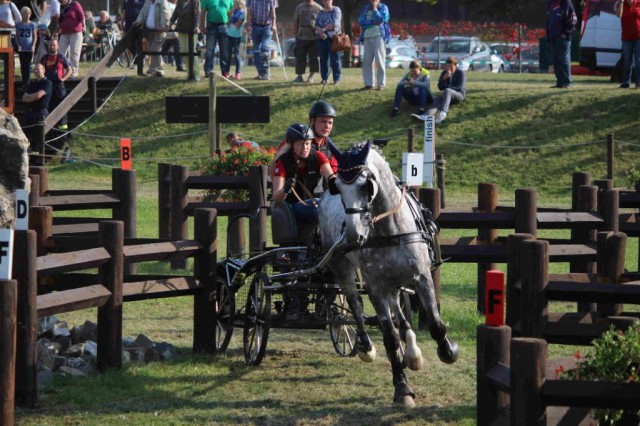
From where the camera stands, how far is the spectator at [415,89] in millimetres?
27656

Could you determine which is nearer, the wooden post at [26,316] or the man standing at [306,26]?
the wooden post at [26,316]

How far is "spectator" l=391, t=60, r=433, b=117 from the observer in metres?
27.7

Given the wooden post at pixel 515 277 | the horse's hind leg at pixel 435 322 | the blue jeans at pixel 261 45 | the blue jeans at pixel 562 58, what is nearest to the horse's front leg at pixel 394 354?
the horse's hind leg at pixel 435 322

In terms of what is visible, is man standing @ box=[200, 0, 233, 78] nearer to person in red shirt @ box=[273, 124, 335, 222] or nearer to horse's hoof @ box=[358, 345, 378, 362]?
person in red shirt @ box=[273, 124, 335, 222]

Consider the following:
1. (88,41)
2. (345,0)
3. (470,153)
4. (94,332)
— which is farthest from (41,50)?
(94,332)

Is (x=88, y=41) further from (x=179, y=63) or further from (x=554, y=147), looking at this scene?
(x=554, y=147)

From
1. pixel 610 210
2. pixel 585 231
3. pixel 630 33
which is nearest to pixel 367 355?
pixel 610 210

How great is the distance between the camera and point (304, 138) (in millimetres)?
11266

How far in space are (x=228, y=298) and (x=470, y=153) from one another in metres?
16.2

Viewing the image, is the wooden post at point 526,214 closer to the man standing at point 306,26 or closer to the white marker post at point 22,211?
the white marker post at point 22,211

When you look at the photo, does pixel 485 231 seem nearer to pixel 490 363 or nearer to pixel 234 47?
pixel 490 363

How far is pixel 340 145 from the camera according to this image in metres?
27.1

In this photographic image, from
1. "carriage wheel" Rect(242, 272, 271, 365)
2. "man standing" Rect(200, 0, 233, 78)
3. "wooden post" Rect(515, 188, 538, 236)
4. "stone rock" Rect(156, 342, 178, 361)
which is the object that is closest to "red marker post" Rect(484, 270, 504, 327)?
"carriage wheel" Rect(242, 272, 271, 365)

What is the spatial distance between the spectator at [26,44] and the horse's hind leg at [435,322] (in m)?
21.1
